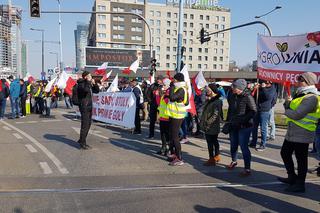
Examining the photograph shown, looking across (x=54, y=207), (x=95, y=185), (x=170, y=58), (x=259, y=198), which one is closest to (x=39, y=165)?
(x=95, y=185)

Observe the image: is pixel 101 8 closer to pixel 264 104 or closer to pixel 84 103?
pixel 84 103

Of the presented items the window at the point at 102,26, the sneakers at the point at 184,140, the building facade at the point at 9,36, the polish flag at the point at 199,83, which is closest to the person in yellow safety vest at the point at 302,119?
the sneakers at the point at 184,140

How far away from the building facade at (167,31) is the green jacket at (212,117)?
297 ft

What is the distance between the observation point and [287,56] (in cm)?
710

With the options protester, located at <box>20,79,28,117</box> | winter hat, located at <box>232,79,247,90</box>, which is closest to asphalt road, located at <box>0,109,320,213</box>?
winter hat, located at <box>232,79,247,90</box>

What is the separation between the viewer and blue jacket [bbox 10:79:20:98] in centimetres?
1487

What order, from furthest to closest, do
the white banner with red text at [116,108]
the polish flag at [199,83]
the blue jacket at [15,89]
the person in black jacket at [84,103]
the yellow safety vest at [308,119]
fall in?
the blue jacket at [15,89] → the white banner with red text at [116,108] → the polish flag at [199,83] → the person in black jacket at [84,103] → the yellow safety vest at [308,119]

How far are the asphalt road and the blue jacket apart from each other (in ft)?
20.4

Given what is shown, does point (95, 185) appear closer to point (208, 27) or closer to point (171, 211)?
point (171, 211)

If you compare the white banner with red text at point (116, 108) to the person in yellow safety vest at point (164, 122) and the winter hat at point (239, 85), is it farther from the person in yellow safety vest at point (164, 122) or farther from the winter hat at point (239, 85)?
the winter hat at point (239, 85)

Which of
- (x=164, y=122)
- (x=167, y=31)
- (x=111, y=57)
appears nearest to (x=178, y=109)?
(x=164, y=122)

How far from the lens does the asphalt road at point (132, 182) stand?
4.68 m

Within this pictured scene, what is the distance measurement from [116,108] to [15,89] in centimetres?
600

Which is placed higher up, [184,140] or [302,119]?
[302,119]
